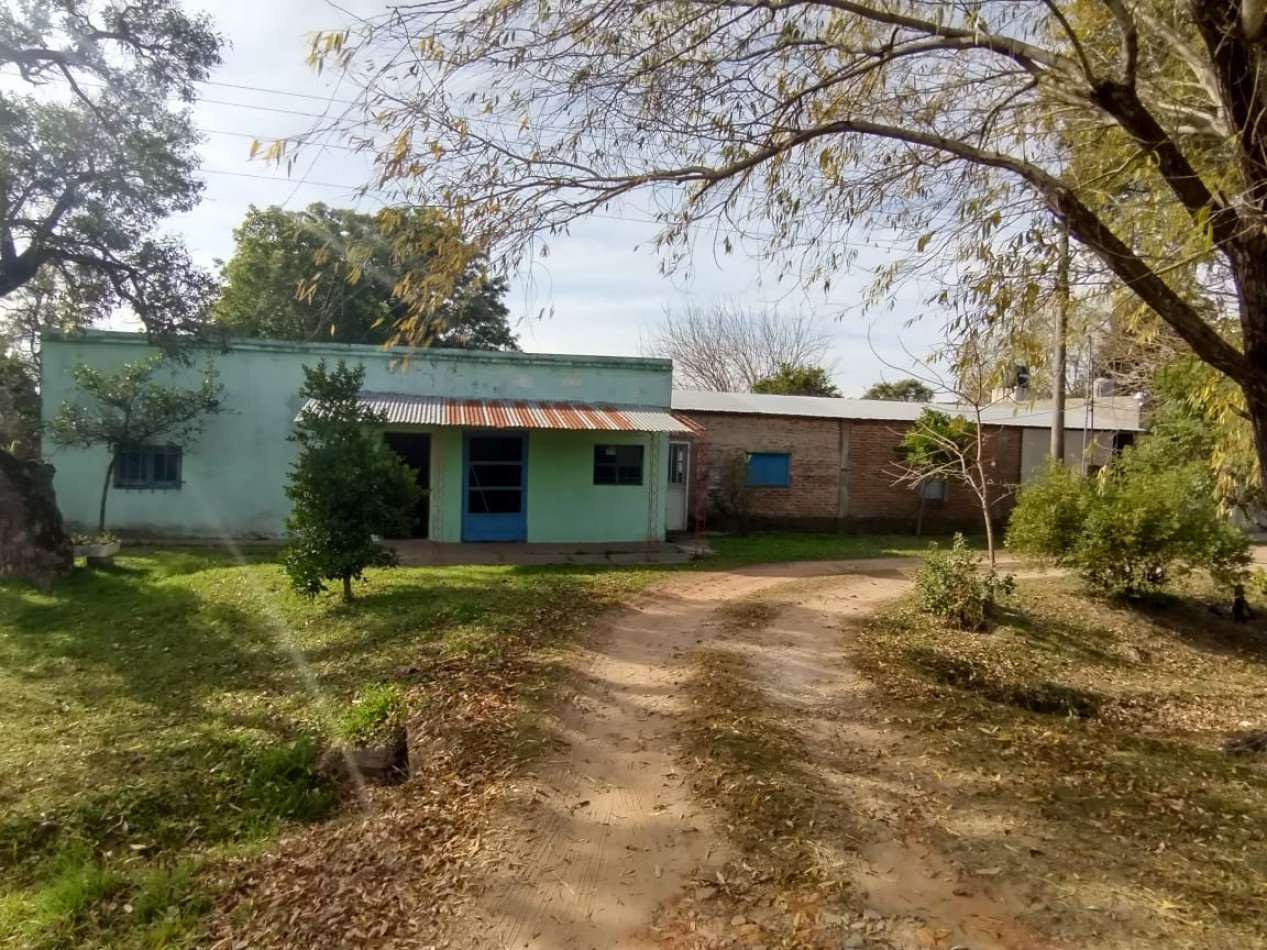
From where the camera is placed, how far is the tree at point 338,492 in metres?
8.45

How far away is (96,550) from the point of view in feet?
37.8

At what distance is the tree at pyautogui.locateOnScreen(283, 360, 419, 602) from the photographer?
27.7ft

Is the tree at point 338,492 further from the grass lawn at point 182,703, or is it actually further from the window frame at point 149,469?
the window frame at point 149,469

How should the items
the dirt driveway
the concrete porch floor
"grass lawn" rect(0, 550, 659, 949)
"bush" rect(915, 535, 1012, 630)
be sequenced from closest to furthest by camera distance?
1. the dirt driveway
2. "grass lawn" rect(0, 550, 659, 949)
3. "bush" rect(915, 535, 1012, 630)
4. the concrete porch floor

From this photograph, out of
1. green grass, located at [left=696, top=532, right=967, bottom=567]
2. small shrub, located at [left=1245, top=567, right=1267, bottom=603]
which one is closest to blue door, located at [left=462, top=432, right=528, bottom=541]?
→ green grass, located at [left=696, top=532, right=967, bottom=567]

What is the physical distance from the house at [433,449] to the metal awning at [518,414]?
6 centimetres

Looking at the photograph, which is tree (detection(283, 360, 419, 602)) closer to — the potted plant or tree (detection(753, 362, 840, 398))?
the potted plant

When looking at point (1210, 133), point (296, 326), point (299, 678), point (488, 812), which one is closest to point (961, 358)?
point (1210, 133)

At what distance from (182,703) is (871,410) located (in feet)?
57.5

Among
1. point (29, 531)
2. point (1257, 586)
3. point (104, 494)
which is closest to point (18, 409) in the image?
point (104, 494)

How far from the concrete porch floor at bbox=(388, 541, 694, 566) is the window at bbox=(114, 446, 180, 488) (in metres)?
4.14

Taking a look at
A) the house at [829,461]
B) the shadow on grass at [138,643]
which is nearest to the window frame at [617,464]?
the house at [829,461]

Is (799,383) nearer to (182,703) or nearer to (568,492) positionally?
(568,492)

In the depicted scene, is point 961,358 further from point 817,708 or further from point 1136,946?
point 1136,946
